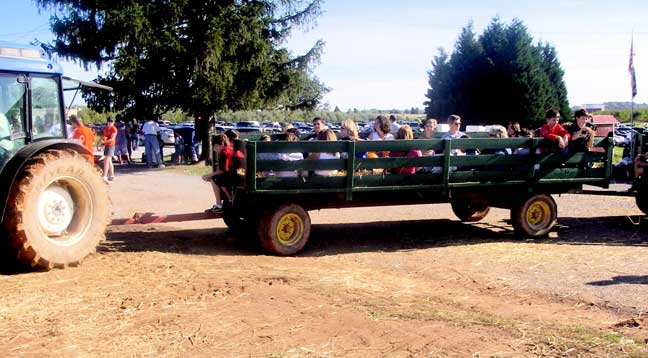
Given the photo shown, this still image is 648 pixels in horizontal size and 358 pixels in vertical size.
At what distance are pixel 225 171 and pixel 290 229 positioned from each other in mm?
1284

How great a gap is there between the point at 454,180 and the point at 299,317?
4310mm

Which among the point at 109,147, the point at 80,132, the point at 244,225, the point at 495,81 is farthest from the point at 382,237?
the point at 495,81

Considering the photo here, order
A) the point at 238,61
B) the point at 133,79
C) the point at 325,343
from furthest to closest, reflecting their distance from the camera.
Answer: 1. the point at 238,61
2. the point at 133,79
3. the point at 325,343

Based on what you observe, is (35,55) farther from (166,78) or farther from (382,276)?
(166,78)

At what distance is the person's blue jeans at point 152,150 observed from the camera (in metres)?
22.1

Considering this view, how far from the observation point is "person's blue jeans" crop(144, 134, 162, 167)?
72.6ft

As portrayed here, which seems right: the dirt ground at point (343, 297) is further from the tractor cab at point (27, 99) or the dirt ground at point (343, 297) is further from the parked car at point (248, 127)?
the parked car at point (248, 127)

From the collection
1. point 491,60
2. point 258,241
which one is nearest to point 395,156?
point 258,241

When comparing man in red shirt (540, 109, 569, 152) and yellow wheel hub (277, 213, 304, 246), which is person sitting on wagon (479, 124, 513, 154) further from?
yellow wheel hub (277, 213, 304, 246)

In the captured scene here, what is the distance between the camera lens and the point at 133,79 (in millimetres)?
20172

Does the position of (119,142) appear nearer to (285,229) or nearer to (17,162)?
(285,229)

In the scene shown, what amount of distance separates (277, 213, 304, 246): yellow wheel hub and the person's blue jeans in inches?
593

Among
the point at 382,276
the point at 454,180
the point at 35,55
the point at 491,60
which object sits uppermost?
the point at 491,60

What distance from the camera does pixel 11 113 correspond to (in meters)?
6.80
